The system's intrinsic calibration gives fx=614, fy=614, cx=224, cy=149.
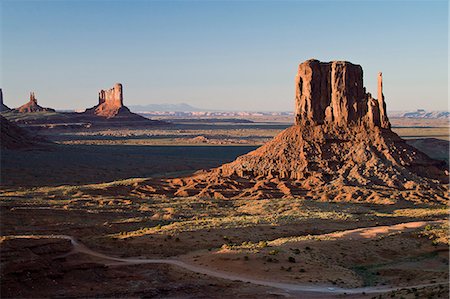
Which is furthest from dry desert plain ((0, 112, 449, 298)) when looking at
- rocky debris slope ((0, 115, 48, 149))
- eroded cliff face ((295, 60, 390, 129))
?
rocky debris slope ((0, 115, 48, 149))

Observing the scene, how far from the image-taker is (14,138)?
105 metres

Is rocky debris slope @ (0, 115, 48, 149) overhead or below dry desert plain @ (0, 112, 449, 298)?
overhead

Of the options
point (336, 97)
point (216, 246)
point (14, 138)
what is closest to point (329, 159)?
point (336, 97)

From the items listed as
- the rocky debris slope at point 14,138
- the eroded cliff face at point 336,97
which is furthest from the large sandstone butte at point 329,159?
the rocky debris slope at point 14,138

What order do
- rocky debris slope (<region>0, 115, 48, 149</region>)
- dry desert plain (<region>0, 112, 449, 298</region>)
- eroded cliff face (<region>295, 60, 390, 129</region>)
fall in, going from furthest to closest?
rocky debris slope (<region>0, 115, 48, 149</region>) → eroded cliff face (<region>295, 60, 390, 129</region>) → dry desert plain (<region>0, 112, 449, 298</region>)

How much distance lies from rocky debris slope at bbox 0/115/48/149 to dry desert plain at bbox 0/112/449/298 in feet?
115

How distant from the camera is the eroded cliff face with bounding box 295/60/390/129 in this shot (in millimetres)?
66812

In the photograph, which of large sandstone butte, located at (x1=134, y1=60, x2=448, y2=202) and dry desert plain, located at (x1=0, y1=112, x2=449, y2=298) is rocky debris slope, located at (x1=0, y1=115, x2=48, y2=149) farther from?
large sandstone butte, located at (x1=134, y1=60, x2=448, y2=202)

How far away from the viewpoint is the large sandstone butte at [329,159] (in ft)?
202

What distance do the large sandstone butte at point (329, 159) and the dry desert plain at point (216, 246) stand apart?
2846 millimetres

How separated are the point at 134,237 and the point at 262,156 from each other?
109 feet

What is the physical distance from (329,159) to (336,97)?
7.06 m

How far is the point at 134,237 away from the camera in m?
36.5

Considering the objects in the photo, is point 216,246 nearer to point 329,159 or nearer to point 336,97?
point 329,159
